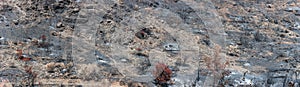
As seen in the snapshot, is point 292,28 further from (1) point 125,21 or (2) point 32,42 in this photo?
(2) point 32,42

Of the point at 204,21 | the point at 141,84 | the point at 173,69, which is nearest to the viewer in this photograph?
the point at 141,84

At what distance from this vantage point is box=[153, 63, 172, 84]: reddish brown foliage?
60.2ft

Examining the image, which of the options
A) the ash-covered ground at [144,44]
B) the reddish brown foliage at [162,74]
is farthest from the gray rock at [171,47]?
the reddish brown foliage at [162,74]

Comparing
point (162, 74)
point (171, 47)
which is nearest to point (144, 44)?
point (171, 47)

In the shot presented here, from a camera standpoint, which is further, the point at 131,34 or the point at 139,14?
the point at 139,14

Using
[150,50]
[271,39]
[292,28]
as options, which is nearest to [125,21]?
[150,50]

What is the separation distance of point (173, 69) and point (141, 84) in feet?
7.28

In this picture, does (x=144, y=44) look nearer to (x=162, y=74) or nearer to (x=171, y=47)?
(x=171, y=47)

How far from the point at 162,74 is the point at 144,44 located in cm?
338

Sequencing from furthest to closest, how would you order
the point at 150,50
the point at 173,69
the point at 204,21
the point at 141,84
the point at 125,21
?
1. the point at 204,21
2. the point at 125,21
3. the point at 150,50
4. the point at 173,69
5. the point at 141,84

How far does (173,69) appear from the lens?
64.4 ft

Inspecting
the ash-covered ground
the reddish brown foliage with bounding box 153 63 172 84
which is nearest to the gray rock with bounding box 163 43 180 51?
the ash-covered ground

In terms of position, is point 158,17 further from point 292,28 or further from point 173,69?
point 292,28

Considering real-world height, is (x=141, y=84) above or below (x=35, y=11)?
below
